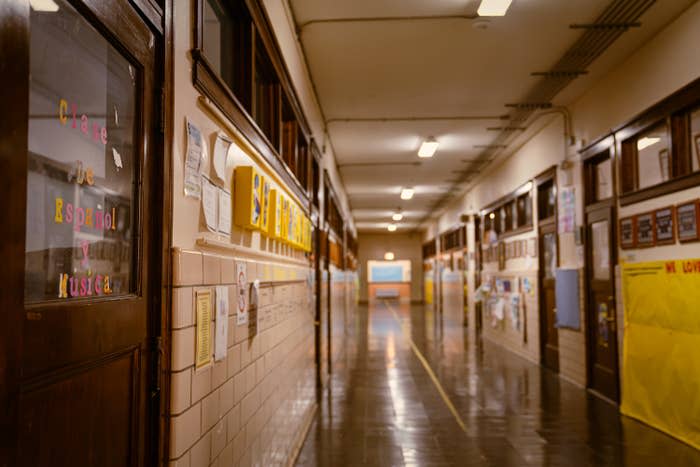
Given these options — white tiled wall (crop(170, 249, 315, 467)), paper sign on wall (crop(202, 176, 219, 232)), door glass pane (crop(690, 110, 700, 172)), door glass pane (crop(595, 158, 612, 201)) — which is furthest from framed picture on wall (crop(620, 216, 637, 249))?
paper sign on wall (crop(202, 176, 219, 232))

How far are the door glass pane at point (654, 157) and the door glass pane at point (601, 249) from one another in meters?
0.77

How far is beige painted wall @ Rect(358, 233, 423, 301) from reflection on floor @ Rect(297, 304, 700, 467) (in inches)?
695

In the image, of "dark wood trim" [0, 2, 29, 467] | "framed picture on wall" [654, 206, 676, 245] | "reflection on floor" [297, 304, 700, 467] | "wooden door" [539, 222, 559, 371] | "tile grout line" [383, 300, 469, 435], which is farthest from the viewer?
"wooden door" [539, 222, 559, 371]

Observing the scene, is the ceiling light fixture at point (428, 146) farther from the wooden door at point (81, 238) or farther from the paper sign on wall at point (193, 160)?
the wooden door at point (81, 238)

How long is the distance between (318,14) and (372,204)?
11906mm

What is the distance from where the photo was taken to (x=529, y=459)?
423 cm

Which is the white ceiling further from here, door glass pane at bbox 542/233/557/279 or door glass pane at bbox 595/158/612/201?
door glass pane at bbox 542/233/557/279

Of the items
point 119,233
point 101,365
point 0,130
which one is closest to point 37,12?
point 0,130

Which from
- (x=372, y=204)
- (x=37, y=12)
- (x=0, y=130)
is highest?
(x=372, y=204)

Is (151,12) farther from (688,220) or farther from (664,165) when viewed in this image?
(664,165)

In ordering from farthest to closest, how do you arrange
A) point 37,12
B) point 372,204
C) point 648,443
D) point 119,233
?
point 372,204 < point 648,443 < point 119,233 < point 37,12

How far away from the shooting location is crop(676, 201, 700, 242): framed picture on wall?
4469 mm

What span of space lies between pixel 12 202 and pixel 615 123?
5920 mm

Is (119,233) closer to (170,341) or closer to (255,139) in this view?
(170,341)
